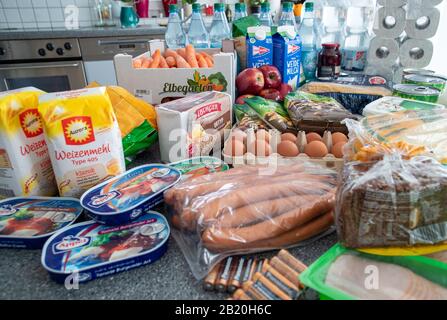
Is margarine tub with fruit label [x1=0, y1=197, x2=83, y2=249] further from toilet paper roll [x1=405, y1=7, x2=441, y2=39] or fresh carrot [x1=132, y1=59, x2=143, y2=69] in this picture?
toilet paper roll [x1=405, y1=7, x2=441, y2=39]

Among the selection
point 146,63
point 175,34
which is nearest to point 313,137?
point 146,63

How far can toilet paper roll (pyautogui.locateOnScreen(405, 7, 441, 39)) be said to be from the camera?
110 cm

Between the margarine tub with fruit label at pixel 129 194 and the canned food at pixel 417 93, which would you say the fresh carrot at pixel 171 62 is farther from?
the canned food at pixel 417 93

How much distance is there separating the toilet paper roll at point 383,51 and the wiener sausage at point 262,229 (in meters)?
0.89

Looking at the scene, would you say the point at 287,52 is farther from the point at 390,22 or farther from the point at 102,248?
the point at 102,248

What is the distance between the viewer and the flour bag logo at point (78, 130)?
0.56m

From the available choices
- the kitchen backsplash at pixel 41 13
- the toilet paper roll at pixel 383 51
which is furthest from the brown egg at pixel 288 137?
the kitchen backsplash at pixel 41 13

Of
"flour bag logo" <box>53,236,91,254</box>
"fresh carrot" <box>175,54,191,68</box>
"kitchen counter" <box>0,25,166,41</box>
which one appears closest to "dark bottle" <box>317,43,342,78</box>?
"fresh carrot" <box>175,54,191,68</box>

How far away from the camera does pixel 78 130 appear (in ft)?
1.86

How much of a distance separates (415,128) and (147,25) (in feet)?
7.74

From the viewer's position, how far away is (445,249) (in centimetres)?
45

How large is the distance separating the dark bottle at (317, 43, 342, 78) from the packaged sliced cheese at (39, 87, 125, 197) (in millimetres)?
818
